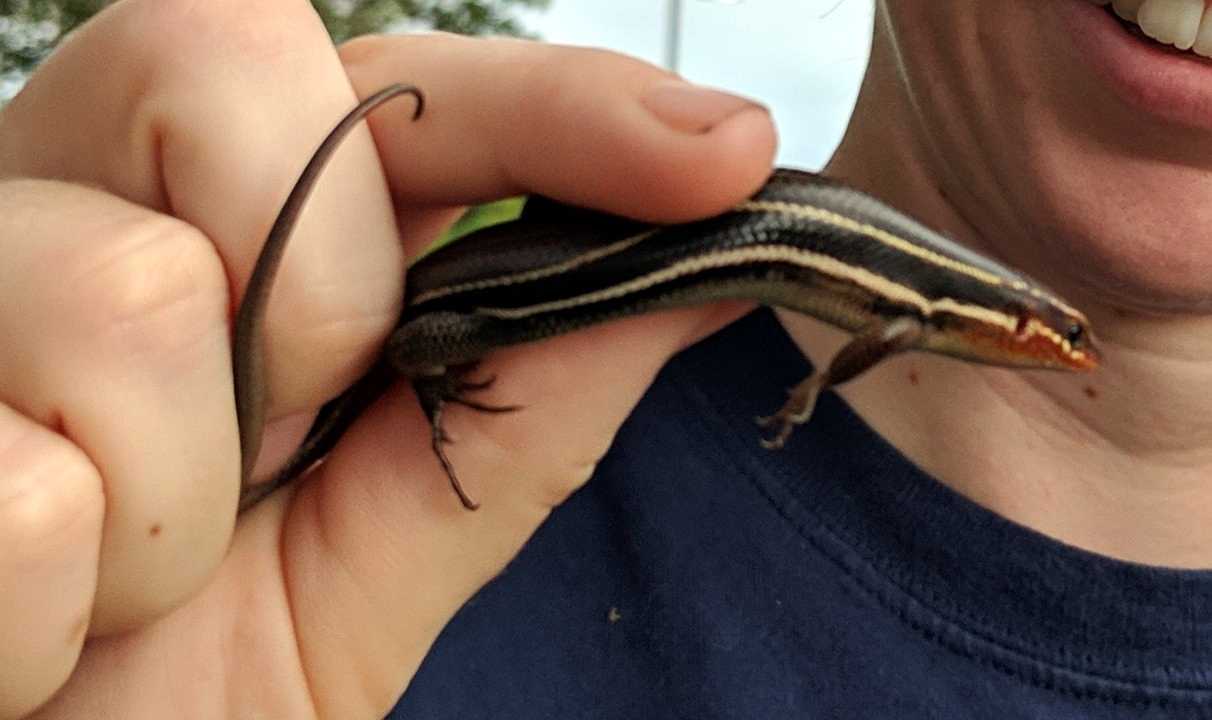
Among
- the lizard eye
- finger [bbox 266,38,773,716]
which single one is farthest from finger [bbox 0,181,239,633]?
the lizard eye

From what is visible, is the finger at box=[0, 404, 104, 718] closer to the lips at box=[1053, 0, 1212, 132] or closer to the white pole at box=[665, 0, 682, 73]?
the lips at box=[1053, 0, 1212, 132]

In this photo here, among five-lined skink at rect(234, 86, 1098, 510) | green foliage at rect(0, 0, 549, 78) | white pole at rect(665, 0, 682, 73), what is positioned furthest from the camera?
white pole at rect(665, 0, 682, 73)

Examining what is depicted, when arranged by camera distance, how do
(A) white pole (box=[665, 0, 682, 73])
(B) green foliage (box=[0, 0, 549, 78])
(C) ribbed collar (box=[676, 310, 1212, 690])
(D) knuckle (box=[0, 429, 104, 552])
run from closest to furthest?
(D) knuckle (box=[0, 429, 104, 552]), (C) ribbed collar (box=[676, 310, 1212, 690]), (B) green foliage (box=[0, 0, 549, 78]), (A) white pole (box=[665, 0, 682, 73])

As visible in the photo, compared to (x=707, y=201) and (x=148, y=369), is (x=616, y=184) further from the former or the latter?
(x=148, y=369)

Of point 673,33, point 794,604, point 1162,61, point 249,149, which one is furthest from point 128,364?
point 673,33

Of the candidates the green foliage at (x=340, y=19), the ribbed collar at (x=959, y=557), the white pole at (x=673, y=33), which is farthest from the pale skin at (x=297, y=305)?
the white pole at (x=673, y=33)

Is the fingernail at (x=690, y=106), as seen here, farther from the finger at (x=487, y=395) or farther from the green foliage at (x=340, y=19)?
the green foliage at (x=340, y=19)

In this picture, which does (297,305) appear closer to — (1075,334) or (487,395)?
(487,395)
